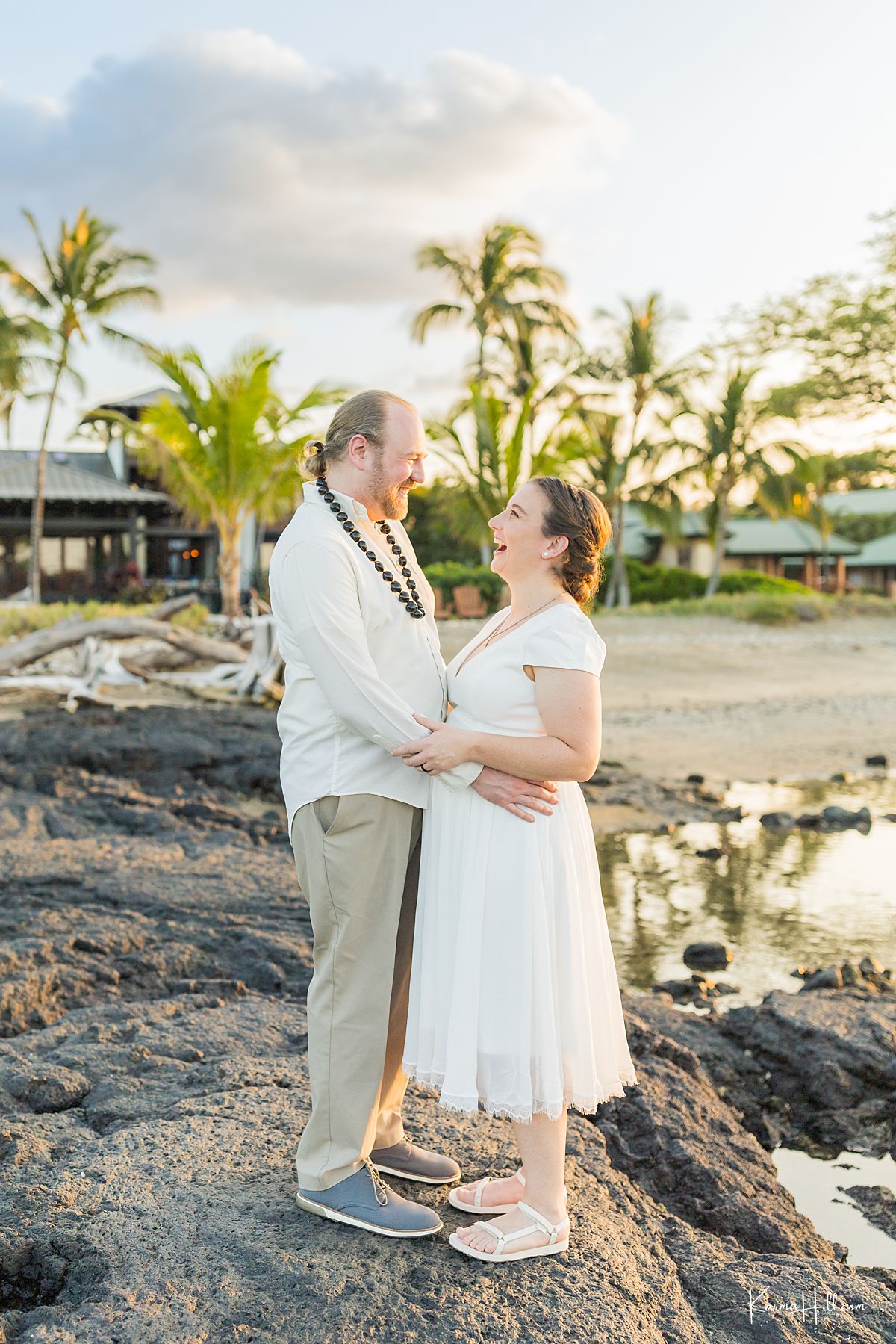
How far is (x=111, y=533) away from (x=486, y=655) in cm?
2926

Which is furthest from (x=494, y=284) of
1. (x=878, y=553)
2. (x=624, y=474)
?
(x=878, y=553)

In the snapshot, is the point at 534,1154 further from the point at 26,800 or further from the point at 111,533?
the point at 111,533

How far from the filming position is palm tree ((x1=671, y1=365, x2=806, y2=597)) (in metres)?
27.1

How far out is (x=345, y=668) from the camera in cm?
230

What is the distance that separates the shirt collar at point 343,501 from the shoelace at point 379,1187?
1.46 metres

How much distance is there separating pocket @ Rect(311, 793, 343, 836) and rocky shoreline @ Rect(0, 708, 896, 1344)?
874mm

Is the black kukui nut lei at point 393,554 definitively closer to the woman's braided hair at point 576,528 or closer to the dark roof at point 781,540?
the woman's braided hair at point 576,528

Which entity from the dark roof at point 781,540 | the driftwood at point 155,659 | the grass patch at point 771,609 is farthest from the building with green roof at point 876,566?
the driftwood at point 155,659

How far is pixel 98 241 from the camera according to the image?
2470 cm

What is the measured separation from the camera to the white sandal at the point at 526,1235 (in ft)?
7.48

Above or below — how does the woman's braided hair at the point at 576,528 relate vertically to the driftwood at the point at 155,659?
above

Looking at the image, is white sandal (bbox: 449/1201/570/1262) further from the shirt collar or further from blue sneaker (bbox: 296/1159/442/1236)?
the shirt collar

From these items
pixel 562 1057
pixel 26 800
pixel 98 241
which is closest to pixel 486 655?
pixel 562 1057

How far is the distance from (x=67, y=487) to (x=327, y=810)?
2705 centimetres
